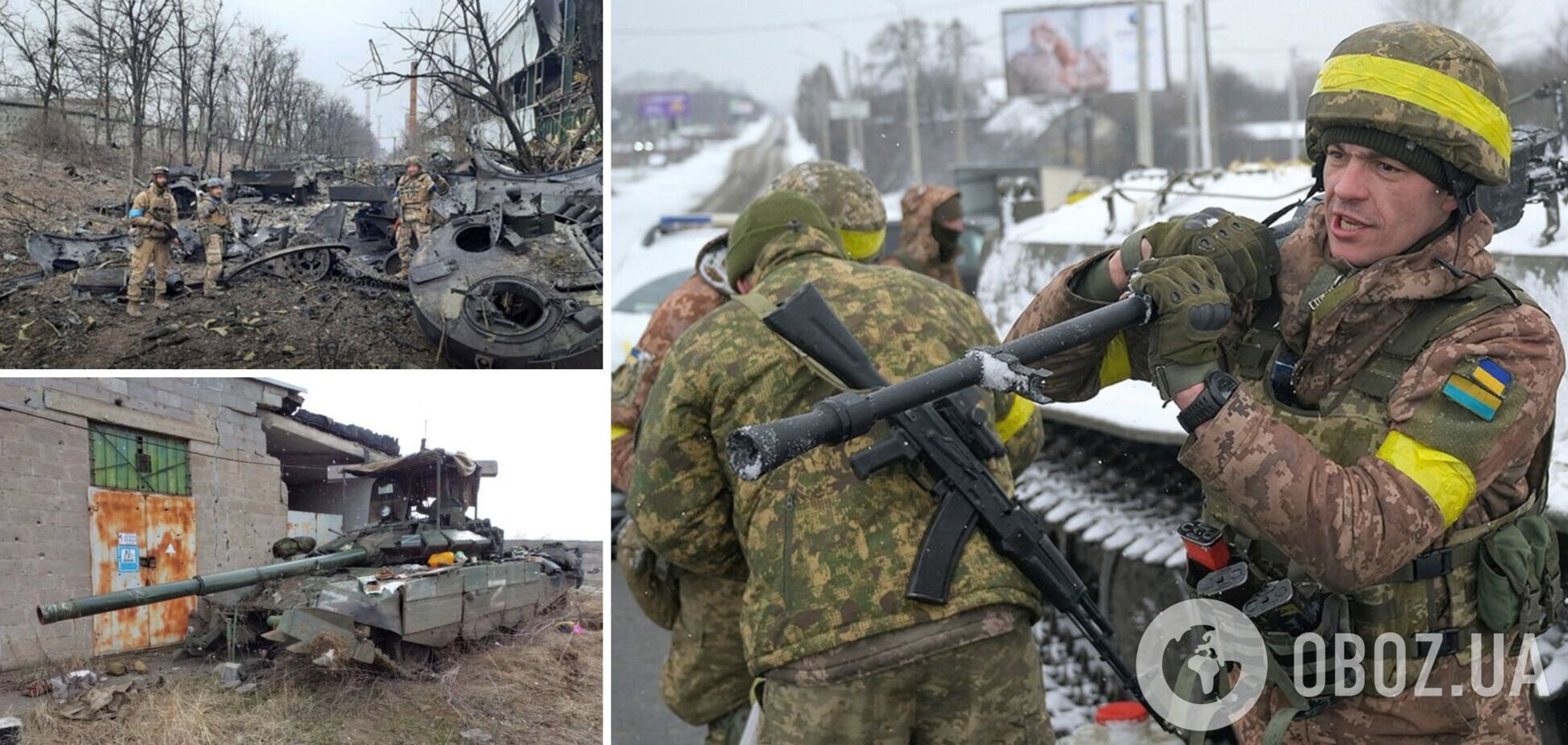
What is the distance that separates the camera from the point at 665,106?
2845 cm

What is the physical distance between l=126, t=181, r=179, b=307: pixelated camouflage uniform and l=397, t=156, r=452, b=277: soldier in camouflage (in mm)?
486

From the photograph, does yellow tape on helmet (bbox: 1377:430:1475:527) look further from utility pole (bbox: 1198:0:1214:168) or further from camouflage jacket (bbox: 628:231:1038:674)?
utility pole (bbox: 1198:0:1214:168)

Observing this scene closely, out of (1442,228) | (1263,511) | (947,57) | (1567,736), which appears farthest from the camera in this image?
(947,57)

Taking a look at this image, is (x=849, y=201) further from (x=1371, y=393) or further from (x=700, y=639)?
(x=1371, y=393)

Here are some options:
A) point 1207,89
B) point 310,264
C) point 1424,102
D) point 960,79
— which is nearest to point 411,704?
point 310,264

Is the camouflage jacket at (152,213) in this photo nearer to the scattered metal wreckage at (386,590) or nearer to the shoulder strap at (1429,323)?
the scattered metal wreckage at (386,590)

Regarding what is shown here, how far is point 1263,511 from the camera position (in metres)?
2.19

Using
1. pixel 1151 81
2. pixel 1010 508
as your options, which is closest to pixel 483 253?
pixel 1010 508

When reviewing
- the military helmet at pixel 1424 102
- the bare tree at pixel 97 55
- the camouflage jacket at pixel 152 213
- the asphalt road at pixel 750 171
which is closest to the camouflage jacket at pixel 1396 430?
the military helmet at pixel 1424 102

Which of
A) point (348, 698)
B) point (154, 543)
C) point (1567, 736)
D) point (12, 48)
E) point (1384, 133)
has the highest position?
point (12, 48)

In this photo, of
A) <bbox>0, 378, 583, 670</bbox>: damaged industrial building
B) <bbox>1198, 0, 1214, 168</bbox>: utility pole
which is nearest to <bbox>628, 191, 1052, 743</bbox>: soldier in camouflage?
<bbox>0, 378, 583, 670</bbox>: damaged industrial building

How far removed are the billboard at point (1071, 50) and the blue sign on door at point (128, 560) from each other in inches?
950

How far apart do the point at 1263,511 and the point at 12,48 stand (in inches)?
106

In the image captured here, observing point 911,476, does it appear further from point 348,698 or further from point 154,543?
point 154,543
